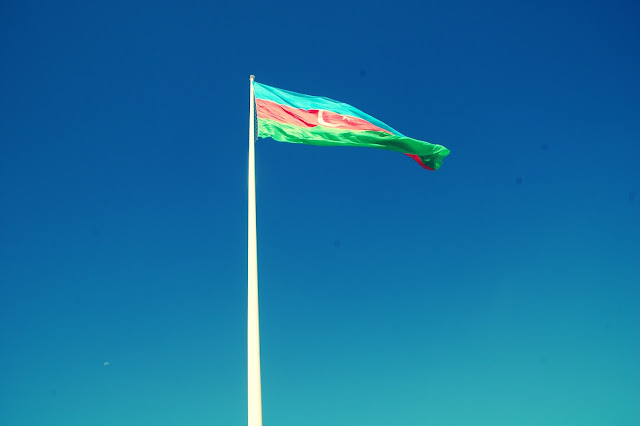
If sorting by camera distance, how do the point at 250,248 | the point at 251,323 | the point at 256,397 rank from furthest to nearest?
the point at 250,248 < the point at 251,323 < the point at 256,397

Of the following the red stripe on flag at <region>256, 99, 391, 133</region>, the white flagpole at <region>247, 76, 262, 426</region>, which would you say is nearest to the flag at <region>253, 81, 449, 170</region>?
the red stripe on flag at <region>256, 99, 391, 133</region>

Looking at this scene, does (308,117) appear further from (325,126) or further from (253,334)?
(253,334)

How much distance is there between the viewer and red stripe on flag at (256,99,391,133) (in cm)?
1302

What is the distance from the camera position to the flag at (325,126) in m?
12.4

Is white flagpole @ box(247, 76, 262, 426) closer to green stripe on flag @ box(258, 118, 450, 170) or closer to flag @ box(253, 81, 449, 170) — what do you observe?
green stripe on flag @ box(258, 118, 450, 170)

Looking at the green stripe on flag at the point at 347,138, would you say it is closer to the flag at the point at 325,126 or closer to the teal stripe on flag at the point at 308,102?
the flag at the point at 325,126

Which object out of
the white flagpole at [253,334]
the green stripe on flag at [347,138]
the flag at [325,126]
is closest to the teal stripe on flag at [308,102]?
the flag at [325,126]

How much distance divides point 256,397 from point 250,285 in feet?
6.33

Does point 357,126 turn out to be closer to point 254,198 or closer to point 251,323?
point 254,198

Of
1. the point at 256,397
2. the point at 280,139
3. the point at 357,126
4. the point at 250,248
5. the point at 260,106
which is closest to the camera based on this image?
the point at 256,397

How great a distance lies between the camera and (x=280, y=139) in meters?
11.9

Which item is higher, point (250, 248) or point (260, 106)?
point (260, 106)

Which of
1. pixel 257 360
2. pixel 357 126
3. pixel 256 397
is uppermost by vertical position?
pixel 357 126

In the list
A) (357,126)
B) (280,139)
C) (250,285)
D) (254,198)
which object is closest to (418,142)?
(357,126)
